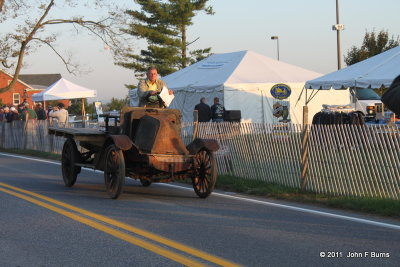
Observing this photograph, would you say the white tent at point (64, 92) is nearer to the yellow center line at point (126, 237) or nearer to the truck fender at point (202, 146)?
the truck fender at point (202, 146)

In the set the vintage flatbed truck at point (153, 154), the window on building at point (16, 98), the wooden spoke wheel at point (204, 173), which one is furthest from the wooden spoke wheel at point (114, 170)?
the window on building at point (16, 98)

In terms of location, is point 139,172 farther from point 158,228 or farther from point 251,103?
point 251,103

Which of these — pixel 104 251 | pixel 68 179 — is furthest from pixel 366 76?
pixel 104 251

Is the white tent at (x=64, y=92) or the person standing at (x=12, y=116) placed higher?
the white tent at (x=64, y=92)

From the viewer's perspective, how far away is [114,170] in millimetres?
10844

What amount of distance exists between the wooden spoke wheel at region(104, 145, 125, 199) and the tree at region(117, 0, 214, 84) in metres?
45.2

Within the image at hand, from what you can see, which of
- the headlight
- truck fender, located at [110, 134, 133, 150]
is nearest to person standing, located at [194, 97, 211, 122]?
the headlight

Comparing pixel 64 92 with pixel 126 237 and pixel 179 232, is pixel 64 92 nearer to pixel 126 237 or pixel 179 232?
pixel 179 232

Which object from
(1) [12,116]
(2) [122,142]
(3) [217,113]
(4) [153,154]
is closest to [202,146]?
(4) [153,154]

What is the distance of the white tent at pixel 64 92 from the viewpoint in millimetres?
31453

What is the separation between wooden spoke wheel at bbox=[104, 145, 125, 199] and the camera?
10.6 metres

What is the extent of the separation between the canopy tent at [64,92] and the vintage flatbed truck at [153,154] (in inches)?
805

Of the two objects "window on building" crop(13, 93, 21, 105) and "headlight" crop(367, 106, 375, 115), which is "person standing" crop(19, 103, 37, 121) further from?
"window on building" crop(13, 93, 21, 105)

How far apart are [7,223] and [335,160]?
5.40 meters
